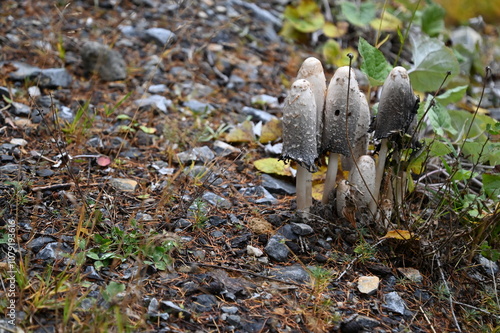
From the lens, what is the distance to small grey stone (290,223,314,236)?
8.68 ft

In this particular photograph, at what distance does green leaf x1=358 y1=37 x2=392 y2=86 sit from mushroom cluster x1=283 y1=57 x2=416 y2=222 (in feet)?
1.15

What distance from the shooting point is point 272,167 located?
11.0ft

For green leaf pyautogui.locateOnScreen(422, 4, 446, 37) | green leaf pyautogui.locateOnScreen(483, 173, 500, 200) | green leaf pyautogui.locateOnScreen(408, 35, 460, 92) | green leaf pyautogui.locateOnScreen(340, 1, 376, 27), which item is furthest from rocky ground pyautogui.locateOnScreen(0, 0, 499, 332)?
green leaf pyautogui.locateOnScreen(422, 4, 446, 37)

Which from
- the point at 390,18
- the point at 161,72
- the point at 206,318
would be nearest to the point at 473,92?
the point at 390,18

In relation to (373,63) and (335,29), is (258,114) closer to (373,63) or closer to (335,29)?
(373,63)

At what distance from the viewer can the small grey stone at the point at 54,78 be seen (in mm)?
3885

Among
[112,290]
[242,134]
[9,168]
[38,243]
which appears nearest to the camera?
[112,290]

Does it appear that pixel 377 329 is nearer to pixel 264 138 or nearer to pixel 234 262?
pixel 234 262

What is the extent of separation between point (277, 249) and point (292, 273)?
0.57 ft

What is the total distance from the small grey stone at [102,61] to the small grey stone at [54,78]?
23 centimetres

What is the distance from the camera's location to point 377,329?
7.04 ft

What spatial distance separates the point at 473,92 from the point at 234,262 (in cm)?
414

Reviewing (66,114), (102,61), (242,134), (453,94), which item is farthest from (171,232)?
(102,61)

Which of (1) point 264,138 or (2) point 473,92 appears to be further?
(2) point 473,92
